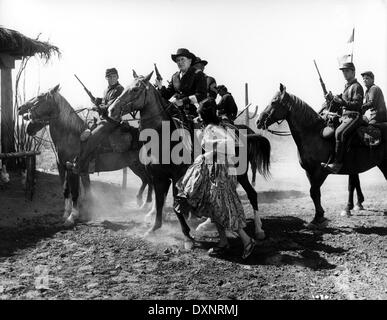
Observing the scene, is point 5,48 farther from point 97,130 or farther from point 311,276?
point 311,276

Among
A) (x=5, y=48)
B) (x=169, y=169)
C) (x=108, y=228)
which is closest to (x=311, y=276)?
(x=169, y=169)

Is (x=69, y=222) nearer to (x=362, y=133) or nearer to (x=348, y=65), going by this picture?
(x=362, y=133)

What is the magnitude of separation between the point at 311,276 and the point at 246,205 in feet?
15.5

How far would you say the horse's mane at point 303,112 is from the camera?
788cm

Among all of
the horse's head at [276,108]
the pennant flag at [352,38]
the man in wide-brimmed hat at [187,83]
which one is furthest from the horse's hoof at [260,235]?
the pennant flag at [352,38]

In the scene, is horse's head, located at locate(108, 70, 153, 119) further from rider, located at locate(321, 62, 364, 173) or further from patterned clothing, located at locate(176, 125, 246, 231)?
rider, located at locate(321, 62, 364, 173)

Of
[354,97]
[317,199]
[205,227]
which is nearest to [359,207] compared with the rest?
[317,199]

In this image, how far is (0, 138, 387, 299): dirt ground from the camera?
495cm

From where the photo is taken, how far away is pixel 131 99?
6711mm

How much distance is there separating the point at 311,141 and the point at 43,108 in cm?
528

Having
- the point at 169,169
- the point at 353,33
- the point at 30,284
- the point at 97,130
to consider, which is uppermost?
the point at 353,33

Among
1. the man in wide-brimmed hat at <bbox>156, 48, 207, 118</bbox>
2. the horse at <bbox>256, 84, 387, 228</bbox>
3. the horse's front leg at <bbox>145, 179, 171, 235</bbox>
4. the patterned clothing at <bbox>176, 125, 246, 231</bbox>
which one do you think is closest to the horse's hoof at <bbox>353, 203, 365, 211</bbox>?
the horse at <bbox>256, 84, 387, 228</bbox>

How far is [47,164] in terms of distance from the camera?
703 inches

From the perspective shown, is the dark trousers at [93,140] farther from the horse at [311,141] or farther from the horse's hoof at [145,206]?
the horse at [311,141]
